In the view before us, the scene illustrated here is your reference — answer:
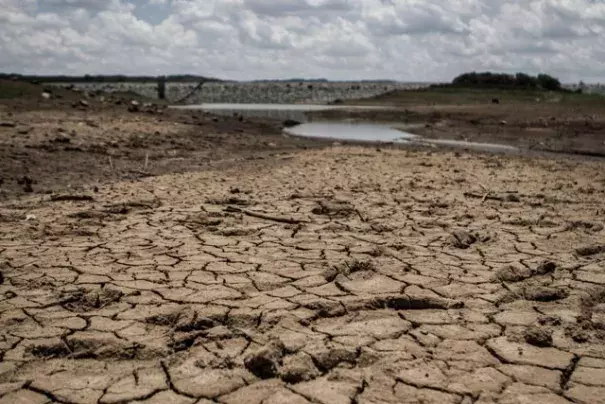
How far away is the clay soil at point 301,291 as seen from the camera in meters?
2.53

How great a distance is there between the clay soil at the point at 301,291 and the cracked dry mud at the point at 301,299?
0.05 ft

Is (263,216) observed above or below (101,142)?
below

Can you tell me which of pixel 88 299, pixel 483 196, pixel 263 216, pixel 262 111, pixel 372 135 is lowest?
pixel 88 299

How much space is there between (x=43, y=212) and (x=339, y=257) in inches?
119

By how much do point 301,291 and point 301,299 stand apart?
0.46 feet

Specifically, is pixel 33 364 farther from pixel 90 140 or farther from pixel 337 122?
pixel 337 122

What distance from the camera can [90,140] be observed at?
34.4 feet

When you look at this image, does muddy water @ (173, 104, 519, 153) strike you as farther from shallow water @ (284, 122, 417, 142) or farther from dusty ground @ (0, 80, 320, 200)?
dusty ground @ (0, 80, 320, 200)

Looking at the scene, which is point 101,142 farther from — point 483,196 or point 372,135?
point 372,135

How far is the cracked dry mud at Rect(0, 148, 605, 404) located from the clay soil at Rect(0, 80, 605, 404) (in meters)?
0.01

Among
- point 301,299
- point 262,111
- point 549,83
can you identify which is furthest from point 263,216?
point 549,83

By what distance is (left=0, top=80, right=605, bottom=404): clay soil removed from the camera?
99.4 inches

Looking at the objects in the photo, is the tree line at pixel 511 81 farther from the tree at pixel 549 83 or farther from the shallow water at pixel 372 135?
the shallow water at pixel 372 135

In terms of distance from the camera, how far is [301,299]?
3.42m
